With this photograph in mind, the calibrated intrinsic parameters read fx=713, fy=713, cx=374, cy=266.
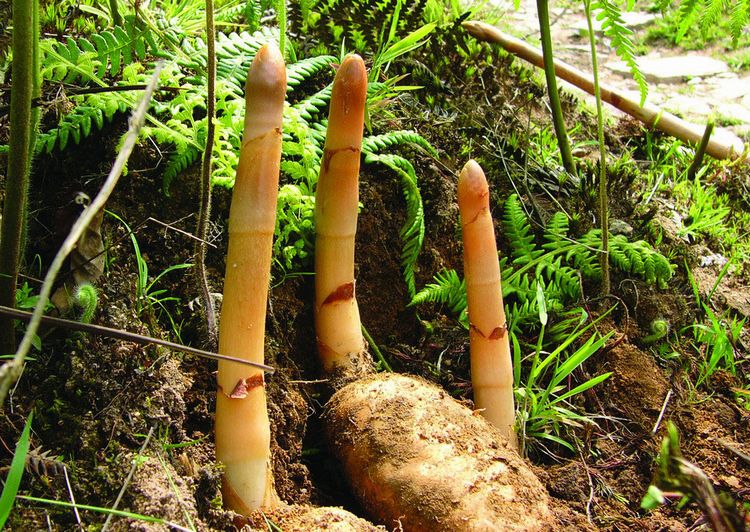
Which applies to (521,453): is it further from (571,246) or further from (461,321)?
(571,246)

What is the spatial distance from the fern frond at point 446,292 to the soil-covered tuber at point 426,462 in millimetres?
555

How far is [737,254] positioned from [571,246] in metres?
1.24

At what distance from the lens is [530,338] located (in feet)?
10.3

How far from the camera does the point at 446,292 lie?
3000mm

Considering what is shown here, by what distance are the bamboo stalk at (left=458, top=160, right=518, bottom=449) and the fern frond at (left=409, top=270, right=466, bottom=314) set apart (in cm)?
32

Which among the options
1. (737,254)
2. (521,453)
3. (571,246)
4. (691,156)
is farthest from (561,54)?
(521,453)

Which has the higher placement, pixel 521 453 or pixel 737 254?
pixel 737 254

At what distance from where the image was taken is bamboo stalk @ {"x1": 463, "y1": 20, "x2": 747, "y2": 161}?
4473 mm

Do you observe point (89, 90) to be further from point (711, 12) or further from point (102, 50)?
point (711, 12)

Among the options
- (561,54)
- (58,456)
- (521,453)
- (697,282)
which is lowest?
(521,453)

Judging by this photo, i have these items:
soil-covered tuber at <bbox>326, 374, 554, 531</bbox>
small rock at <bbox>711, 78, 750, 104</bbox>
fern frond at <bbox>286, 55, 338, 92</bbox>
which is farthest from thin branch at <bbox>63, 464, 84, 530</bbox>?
small rock at <bbox>711, 78, 750, 104</bbox>

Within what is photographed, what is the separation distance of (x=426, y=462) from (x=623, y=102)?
129 inches

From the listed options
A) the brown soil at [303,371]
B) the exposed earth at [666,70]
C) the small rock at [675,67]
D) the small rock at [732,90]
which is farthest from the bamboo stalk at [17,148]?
the small rock at [732,90]

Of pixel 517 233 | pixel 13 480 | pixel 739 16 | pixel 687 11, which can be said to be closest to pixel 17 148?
pixel 13 480
